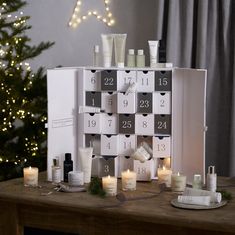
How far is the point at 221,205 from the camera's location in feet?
5.77

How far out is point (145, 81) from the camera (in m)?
2.13

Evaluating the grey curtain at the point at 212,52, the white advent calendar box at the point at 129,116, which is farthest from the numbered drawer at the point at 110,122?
the grey curtain at the point at 212,52

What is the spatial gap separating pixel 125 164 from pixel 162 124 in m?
0.23

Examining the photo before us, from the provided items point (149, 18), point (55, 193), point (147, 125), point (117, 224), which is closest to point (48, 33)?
point (149, 18)

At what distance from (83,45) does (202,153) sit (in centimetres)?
117

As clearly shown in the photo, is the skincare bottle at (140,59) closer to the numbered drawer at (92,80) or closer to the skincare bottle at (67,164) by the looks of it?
the numbered drawer at (92,80)

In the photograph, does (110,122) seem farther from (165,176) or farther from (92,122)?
(165,176)

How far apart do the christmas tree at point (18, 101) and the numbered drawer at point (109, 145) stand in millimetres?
465

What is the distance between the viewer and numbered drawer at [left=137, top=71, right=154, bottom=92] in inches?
83.7

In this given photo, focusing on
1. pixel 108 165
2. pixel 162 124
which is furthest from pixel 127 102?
pixel 108 165

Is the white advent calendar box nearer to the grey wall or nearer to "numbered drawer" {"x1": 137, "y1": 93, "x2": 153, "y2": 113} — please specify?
"numbered drawer" {"x1": 137, "y1": 93, "x2": 153, "y2": 113}

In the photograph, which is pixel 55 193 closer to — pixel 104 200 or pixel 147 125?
pixel 104 200

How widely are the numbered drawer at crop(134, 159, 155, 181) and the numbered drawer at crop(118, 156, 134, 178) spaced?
32mm

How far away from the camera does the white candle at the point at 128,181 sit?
6.51ft
